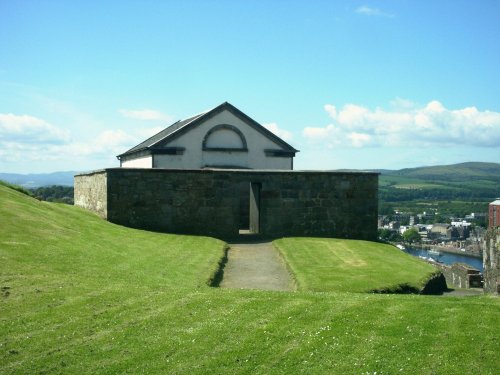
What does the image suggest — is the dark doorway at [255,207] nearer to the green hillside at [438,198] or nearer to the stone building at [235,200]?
the stone building at [235,200]

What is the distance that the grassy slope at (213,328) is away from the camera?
7793 mm

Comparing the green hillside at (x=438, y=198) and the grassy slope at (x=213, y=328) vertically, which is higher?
the grassy slope at (x=213, y=328)

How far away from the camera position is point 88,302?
391 inches

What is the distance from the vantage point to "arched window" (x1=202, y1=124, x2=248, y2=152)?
33469 mm

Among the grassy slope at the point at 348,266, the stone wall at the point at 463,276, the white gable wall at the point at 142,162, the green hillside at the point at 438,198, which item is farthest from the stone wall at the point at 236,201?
the green hillside at the point at 438,198

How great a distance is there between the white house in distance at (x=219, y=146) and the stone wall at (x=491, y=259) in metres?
19.5

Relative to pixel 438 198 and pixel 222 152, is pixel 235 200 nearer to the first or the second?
pixel 222 152

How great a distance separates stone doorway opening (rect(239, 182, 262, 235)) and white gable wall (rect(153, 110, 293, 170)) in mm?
6293

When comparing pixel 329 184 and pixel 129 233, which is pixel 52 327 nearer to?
pixel 129 233

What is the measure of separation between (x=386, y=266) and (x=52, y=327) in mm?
11120

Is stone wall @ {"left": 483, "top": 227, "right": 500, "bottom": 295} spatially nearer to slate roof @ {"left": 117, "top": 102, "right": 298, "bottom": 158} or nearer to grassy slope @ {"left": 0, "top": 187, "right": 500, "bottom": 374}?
grassy slope @ {"left": 0, "top": 187, "right": 500, "bottom": 374}

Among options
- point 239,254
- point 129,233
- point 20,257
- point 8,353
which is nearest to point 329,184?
point 239,254

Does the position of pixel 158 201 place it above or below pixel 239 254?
above

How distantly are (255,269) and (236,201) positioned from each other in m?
7.27
